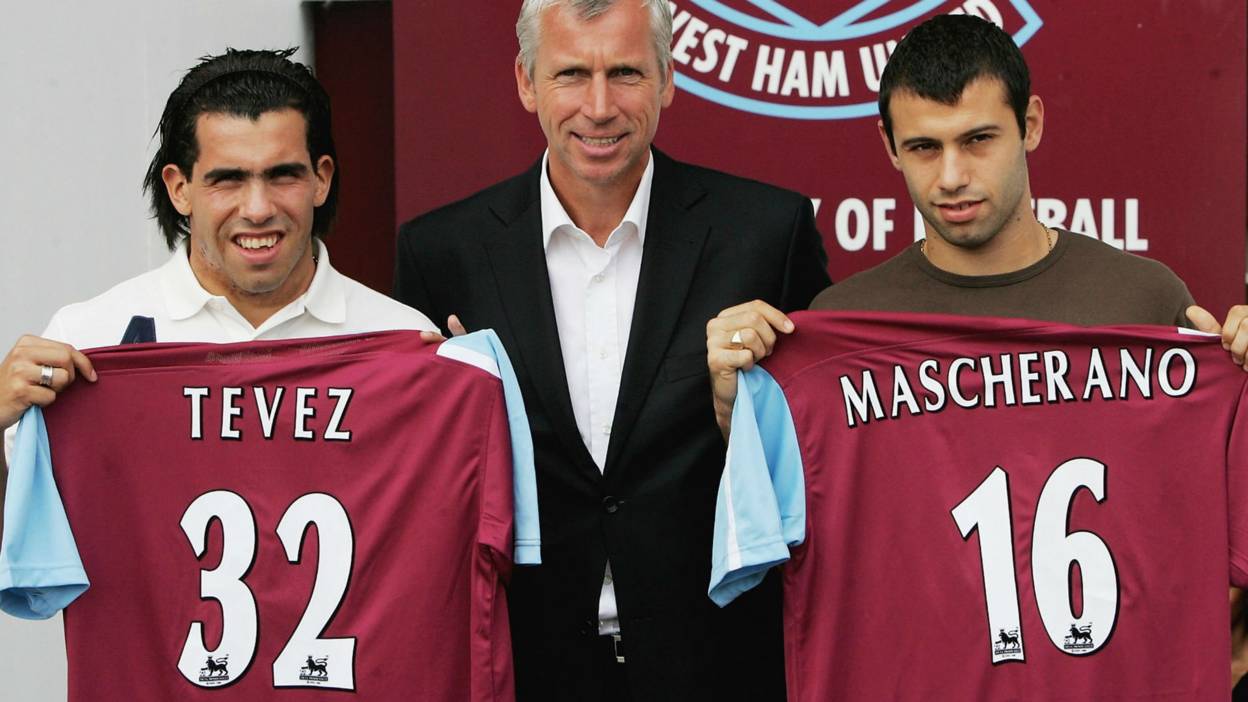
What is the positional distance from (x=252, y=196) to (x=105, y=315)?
13.7 inches

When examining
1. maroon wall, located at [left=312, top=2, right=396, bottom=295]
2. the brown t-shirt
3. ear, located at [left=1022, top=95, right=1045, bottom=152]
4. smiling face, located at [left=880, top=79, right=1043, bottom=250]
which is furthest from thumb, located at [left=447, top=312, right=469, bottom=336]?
maroon wall, located at [left=312, top=2, right=396, bottom=295]

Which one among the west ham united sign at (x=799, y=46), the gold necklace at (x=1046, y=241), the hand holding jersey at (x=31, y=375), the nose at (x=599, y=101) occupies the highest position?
the west ham united sign at (x=799, y=46)

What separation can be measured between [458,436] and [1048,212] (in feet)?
6.08

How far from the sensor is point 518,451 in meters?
2.36

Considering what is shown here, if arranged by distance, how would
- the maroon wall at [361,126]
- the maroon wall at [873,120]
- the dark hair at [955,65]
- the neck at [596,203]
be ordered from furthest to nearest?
the maroon wall at [361,126]
the maroon wall at [873,120]
the neck at [596,203]
the dark hair at [955,65]

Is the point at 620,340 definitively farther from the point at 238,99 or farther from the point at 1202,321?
the point at 1202,321

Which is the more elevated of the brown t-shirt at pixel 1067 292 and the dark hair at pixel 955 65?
the dark hair at pixel 955 65

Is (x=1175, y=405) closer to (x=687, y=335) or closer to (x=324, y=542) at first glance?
(x=687, y=335)

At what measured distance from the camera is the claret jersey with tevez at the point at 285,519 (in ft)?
7.72

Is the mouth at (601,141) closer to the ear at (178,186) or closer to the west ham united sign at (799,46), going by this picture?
the ear at (178,186)

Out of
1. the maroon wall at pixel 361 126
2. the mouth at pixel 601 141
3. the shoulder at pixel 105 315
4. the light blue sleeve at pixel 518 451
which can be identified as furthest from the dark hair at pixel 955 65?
the maroon wall at pixel 361 126

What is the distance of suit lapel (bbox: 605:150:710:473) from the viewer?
250 centimetres

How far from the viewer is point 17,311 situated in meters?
3.36

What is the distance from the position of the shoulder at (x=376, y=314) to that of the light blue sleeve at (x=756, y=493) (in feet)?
1.98
